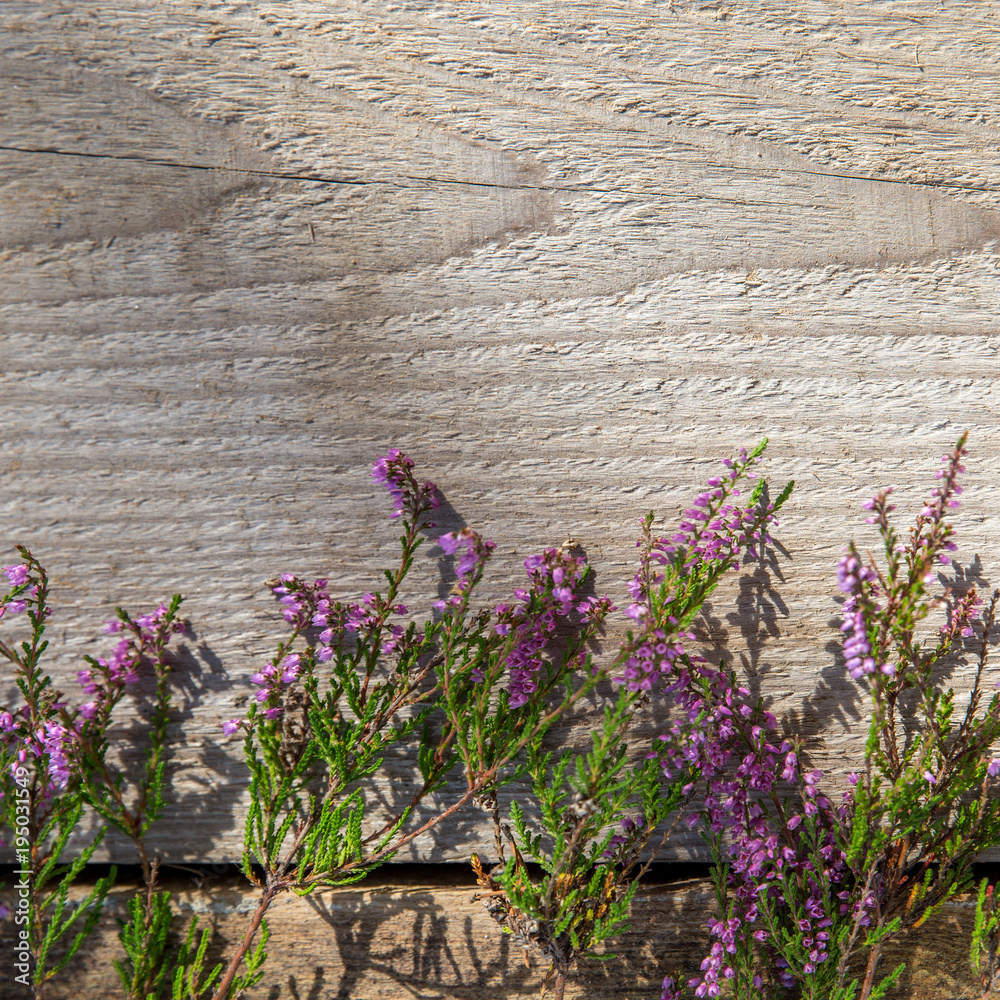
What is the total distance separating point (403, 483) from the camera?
1216 millimetres

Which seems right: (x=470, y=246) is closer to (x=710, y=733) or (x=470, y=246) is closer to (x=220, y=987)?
(x=710, y=733)

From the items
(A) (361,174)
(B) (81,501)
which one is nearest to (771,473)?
(A) (361,174)

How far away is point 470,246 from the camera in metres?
1.26

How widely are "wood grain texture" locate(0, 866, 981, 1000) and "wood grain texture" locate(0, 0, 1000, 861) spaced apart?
0.40 metres

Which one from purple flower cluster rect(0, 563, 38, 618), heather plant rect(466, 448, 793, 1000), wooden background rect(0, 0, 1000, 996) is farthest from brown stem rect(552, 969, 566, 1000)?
purple flower cluster rect(0, 563, 38, 618)

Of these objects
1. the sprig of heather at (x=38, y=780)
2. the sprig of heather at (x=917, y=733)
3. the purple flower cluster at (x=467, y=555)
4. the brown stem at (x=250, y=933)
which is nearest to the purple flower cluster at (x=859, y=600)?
the sprig of heather at (x=917, y=733)

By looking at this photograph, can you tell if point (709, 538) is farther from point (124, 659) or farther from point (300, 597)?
point (124, 659)

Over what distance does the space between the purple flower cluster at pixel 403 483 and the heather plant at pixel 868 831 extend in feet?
2.24

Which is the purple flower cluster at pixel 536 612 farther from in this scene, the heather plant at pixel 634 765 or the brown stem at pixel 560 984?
the brown stem at pixel 560 984

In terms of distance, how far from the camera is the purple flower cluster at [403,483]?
121 cm

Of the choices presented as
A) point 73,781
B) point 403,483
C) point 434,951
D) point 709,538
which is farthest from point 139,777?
point 709,538

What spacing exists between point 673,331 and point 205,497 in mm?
916

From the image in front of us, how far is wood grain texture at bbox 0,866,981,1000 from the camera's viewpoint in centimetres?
128

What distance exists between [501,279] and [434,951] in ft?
4.12
